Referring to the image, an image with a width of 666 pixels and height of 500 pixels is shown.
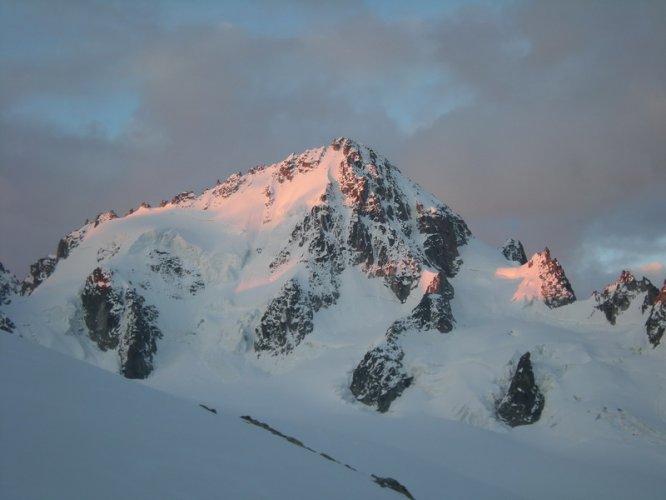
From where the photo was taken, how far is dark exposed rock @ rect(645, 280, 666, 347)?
92938 mm

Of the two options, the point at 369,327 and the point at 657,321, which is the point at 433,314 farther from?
the point at 657,321

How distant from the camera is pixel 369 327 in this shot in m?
112

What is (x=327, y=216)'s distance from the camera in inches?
4963

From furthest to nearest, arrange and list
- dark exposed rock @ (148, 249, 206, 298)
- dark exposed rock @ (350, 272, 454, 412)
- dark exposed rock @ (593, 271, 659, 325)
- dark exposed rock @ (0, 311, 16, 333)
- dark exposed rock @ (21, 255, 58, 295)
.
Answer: dark exposed rock @ (21, 255, 58, 295) → dark exposed rock @ (148, 249, 206, 298) → dark exposed rock @ (0, 311, 16, 333) → dark exposed rock @ (593, 271, 659, 325) → dark exposed rock @ (350, 272, 454, 412)

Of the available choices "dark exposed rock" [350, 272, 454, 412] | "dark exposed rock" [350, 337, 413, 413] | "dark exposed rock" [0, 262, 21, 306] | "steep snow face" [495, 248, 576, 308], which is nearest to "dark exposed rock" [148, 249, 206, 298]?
"dark exposed rock" [0, 262, 21, 306]

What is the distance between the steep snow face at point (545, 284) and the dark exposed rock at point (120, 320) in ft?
196

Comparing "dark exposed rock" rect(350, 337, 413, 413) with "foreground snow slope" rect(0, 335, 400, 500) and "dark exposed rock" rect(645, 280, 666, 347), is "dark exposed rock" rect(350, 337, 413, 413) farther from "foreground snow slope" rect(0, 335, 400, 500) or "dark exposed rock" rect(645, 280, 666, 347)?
"foreground snow slope" rect(0, 335, 400, 500)

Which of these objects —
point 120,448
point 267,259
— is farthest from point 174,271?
point 120,448

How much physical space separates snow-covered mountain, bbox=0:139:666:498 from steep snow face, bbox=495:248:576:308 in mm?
301

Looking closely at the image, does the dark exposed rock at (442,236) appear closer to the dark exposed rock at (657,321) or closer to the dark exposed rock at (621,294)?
the dark exposed rock at (621,294)

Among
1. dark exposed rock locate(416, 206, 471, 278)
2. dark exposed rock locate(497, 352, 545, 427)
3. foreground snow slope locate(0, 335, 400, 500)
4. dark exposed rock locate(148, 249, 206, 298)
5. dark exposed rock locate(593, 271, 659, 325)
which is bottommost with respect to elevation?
foreground snow slope locate(0, 335, 400, 500)

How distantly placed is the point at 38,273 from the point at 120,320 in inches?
1495

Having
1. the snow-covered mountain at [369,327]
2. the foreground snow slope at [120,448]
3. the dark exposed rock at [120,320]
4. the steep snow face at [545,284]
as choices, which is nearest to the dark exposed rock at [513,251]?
the snow-covered mountain at [369,327]

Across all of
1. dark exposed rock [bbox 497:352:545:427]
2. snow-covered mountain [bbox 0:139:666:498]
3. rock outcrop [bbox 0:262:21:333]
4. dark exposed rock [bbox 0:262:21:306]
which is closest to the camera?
snow-covered mountain [bbox 0:139:666:498]
